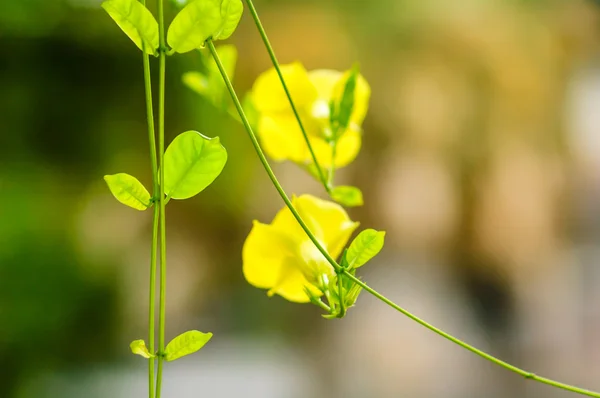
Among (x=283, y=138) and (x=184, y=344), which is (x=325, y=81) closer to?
(x=283, y=138)

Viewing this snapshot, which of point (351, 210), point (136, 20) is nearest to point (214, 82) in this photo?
point (136, 20)

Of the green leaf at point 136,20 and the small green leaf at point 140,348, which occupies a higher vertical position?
the green leaf at point 136,20

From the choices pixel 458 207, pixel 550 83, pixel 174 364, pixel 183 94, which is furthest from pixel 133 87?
pixel 550 83

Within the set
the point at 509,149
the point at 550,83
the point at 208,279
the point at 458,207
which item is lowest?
the point at 208,279

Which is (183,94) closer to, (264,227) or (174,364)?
(174,364)

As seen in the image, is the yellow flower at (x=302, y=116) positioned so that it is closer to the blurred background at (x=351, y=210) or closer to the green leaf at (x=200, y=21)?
→ the green leaf at (x=200, y=21)

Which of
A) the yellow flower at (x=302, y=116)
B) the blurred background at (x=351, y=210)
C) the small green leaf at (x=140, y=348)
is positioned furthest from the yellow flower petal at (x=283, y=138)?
the blurred background at (x=351, y=210)

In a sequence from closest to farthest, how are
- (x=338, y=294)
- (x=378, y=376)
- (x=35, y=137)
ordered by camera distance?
(x=338, y=294), (x=35, y=137), (x=378, y=376)
